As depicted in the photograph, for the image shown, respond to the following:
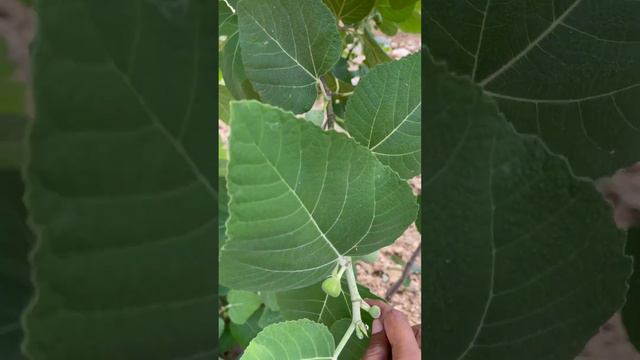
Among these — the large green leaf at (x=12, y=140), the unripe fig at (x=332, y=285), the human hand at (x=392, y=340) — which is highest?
the large green leaf at (x=12, y=140)

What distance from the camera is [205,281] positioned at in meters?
0.21

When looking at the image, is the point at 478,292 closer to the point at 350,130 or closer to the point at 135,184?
the point at 135,184

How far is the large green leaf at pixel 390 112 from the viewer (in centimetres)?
46

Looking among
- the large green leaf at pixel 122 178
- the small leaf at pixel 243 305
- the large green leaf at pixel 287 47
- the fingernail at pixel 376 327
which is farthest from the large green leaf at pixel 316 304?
the small leaf at pixel 243 305

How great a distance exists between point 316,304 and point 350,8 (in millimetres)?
348

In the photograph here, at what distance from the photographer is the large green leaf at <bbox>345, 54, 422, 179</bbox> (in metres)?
0.46

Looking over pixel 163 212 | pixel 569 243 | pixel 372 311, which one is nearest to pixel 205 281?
pixel 163 212

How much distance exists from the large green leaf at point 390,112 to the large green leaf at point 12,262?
0.30 m

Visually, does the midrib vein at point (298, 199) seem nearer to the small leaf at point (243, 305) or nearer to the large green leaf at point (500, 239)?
the large green leaf at point (500, 239)

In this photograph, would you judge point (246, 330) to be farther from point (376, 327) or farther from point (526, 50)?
point (526, 50)

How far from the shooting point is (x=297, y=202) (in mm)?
303

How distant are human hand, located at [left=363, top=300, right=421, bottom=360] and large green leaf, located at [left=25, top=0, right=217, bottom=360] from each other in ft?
0.87

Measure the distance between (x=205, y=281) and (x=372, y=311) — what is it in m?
0.26

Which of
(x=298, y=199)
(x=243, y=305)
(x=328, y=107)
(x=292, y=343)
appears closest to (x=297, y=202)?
(x=298, y=199)
